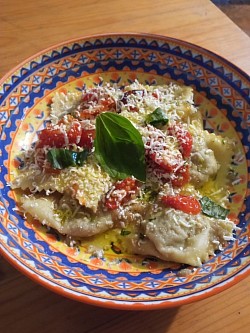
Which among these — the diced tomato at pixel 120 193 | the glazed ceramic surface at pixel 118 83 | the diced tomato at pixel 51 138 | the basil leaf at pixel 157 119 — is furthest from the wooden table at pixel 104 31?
the basil leaf at pixel 157 119

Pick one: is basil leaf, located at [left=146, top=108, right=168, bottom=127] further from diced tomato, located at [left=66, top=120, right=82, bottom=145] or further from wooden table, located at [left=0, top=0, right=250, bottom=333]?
wooden table, located at [left=0, top=0, right=250, bottom=333]

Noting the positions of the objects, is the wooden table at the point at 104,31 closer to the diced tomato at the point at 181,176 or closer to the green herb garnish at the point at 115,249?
the green herb garnish at the point at 115,249

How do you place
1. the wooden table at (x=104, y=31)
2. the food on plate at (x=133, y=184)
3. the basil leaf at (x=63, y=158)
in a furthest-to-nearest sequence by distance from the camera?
the basil leaf at (x=63, y=158), the food on plate at (x=133, y=184), the wooden table at (x=104, y=31)

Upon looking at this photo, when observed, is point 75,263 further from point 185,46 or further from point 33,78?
point 185,46

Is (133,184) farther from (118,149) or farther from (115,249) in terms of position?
(115,249)

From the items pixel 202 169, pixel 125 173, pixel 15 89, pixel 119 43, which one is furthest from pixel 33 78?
pixel 202 169

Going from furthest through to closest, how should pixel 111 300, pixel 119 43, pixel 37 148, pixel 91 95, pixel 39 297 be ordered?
pixel 119 43
pixel 91 95
pixel 37 148
pixel 39 297
pixel 111 300
